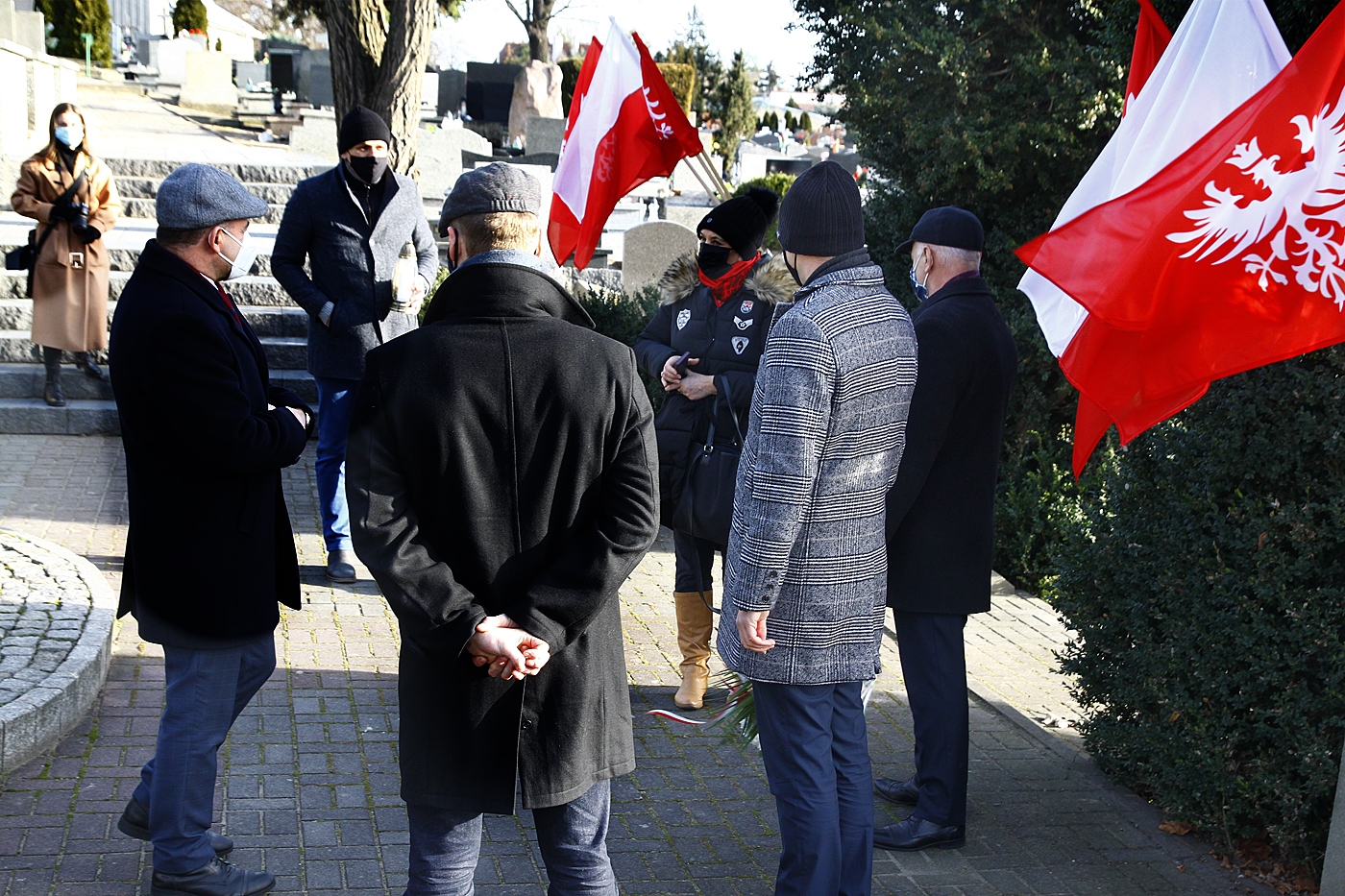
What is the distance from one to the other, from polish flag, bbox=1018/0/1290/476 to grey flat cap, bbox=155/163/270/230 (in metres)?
2.14

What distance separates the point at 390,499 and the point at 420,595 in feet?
0.69

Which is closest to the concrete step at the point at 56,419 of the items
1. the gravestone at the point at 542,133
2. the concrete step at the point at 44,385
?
the concrete step at the point at 44,385

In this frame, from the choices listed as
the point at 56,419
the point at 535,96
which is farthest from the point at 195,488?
the point at 535,96

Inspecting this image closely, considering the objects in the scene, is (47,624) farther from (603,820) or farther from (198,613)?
(603,820)

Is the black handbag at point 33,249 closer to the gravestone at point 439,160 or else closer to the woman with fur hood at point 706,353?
the woman with fur hood at point 706,353

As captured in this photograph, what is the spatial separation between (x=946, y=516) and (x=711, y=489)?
97 centimetres

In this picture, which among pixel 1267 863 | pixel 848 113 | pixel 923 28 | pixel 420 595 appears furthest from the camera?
pixel 848 113

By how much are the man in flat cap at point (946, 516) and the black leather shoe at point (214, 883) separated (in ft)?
6.21

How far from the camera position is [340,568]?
6121 millimetres

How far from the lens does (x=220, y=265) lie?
3.29 m

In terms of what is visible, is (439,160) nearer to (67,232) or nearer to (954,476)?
(67,232)

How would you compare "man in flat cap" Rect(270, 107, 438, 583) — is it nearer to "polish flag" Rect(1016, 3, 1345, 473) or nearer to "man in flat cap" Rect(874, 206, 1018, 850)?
"man in flat cap" Rect(874, 206, 1018, 850)

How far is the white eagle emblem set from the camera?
3043 millimetres

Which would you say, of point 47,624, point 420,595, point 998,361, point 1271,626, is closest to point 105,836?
point 47,624
